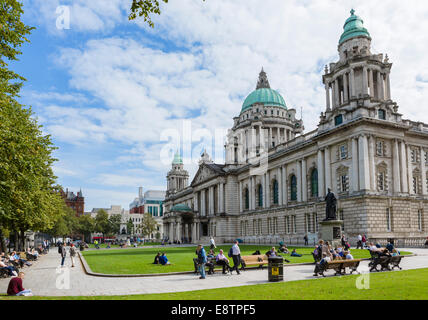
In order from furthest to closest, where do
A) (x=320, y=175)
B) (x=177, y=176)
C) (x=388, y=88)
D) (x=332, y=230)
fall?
(x=177, y=176) → (x=320, y=175) → (x=388, y=88) → (x=332, y=230)

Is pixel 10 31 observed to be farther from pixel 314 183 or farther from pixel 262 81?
pixel 262 81

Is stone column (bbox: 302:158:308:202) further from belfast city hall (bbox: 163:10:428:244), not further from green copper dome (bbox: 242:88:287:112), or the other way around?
green copper dome (bbox: 242:88:287:112)

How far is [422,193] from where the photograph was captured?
48750mm

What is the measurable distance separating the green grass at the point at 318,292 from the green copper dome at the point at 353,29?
42720mm

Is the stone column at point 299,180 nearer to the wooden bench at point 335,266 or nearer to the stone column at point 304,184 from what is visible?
the stone column at point 304,184

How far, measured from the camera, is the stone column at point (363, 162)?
43.1m

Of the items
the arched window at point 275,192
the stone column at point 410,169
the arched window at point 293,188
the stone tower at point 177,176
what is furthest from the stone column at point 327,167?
the stone tower at point 177,176

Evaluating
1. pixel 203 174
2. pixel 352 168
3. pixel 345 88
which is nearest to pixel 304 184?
pixel 352 168

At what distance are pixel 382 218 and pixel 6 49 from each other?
1543 inches

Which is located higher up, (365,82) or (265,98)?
(265,98)

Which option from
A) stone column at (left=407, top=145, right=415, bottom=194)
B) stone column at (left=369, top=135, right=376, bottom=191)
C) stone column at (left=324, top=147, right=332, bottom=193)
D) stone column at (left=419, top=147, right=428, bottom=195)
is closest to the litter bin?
stone column at (left=369, top=135, right=376, bottom=191)

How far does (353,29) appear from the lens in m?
51.8

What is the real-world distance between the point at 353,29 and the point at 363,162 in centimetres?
1970

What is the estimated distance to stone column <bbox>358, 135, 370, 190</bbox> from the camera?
43062 mm
